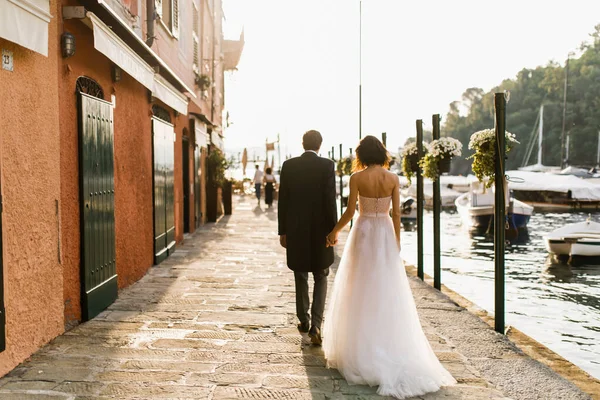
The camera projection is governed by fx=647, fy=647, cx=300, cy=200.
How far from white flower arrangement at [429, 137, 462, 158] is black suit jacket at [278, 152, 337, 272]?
4.04 metres

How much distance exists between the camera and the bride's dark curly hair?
212 inches

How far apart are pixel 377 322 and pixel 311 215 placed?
4.52ft

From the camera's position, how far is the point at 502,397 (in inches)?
182

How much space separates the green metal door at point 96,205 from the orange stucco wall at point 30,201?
2.26 ft

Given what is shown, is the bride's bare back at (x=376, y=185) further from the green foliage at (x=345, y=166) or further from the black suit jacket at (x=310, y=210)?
the green foliage at (x=345, y=166)

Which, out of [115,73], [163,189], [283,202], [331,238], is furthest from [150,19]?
[331,238]

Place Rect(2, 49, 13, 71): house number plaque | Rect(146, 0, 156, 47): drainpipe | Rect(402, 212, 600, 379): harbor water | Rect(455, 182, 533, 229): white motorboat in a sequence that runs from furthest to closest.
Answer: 1. Rect(455, 182, 533, 229): white motorboat
2. Rect(146, 0, 156, 47): drainpipe
3. Rect(402, 212, 600, 379): harbor water
4. Rect(2, 49, 13, 71): house number plaque

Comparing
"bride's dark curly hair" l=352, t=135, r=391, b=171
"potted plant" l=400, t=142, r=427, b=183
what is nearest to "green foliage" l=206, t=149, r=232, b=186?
"potted plant" l=400, t=142, r=427, b=183

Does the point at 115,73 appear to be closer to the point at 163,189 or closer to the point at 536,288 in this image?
the point at 163,189

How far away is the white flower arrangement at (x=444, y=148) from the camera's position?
31.6ft

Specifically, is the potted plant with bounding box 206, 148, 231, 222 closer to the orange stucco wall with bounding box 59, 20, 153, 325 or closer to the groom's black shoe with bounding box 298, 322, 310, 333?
the orange stucco wall with bounding box 59, 20, 153, 325

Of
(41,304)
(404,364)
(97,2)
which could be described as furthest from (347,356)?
(97,2)

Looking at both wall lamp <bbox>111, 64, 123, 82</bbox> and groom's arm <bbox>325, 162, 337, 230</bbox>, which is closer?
groom's arm <bbox>325, 162, 337, 230</bbox>

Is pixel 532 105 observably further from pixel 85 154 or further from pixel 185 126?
pixel 85 154
